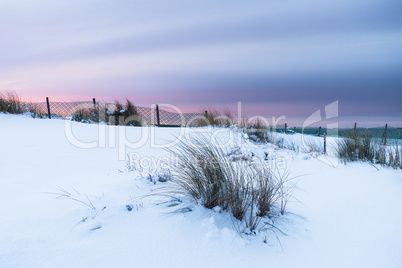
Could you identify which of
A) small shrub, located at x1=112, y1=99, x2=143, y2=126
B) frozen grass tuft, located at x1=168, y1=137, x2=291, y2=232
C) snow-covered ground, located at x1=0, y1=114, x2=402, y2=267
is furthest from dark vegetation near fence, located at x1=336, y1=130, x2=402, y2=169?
small shrub, located at x1=112, y1=99, x2=143, y2=126

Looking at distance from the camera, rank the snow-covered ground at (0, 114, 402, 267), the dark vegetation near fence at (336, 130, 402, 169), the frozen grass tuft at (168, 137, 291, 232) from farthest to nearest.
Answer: the dark vegetation near fence at (336, 130, 402, 169), the frozen grass tuft at (168, 137, 291, 232), the snow-covered ground at (0, 114, 402, 267)

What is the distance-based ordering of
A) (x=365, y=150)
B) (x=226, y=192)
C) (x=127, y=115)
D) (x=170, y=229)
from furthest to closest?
(x=127, y=115) < (x=365, y=150) < (x=226, y=192) < (x=170, y=229)

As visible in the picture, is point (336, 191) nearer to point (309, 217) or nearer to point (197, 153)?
point (309, 217)

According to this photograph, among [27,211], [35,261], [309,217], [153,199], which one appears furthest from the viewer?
[309,217]

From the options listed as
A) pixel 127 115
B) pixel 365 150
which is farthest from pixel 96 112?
pixel 365 150

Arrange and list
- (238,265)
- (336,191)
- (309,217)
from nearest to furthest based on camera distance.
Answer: (238,265)
(309,217)
(336,191)

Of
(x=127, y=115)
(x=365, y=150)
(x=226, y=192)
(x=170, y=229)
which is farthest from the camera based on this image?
(x=127, y=115)

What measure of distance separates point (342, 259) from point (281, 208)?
2.11 feet

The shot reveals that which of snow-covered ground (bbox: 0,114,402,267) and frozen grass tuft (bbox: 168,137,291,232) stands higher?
frozen grass tuft (bbox: 168,137,291,232)

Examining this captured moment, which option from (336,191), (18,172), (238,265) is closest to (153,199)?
(238,265)

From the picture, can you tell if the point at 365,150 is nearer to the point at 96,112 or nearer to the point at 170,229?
the point at 170,229

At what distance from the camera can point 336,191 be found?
3.51 metres

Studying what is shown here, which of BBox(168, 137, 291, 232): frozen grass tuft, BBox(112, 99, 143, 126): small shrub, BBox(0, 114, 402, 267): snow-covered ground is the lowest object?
BBox(0, 114, 402, 267): snow-covered ground

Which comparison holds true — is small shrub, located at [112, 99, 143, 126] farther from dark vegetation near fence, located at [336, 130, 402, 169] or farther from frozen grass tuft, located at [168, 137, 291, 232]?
frozen grass tuft, located at [168, 137, 291, 232]
